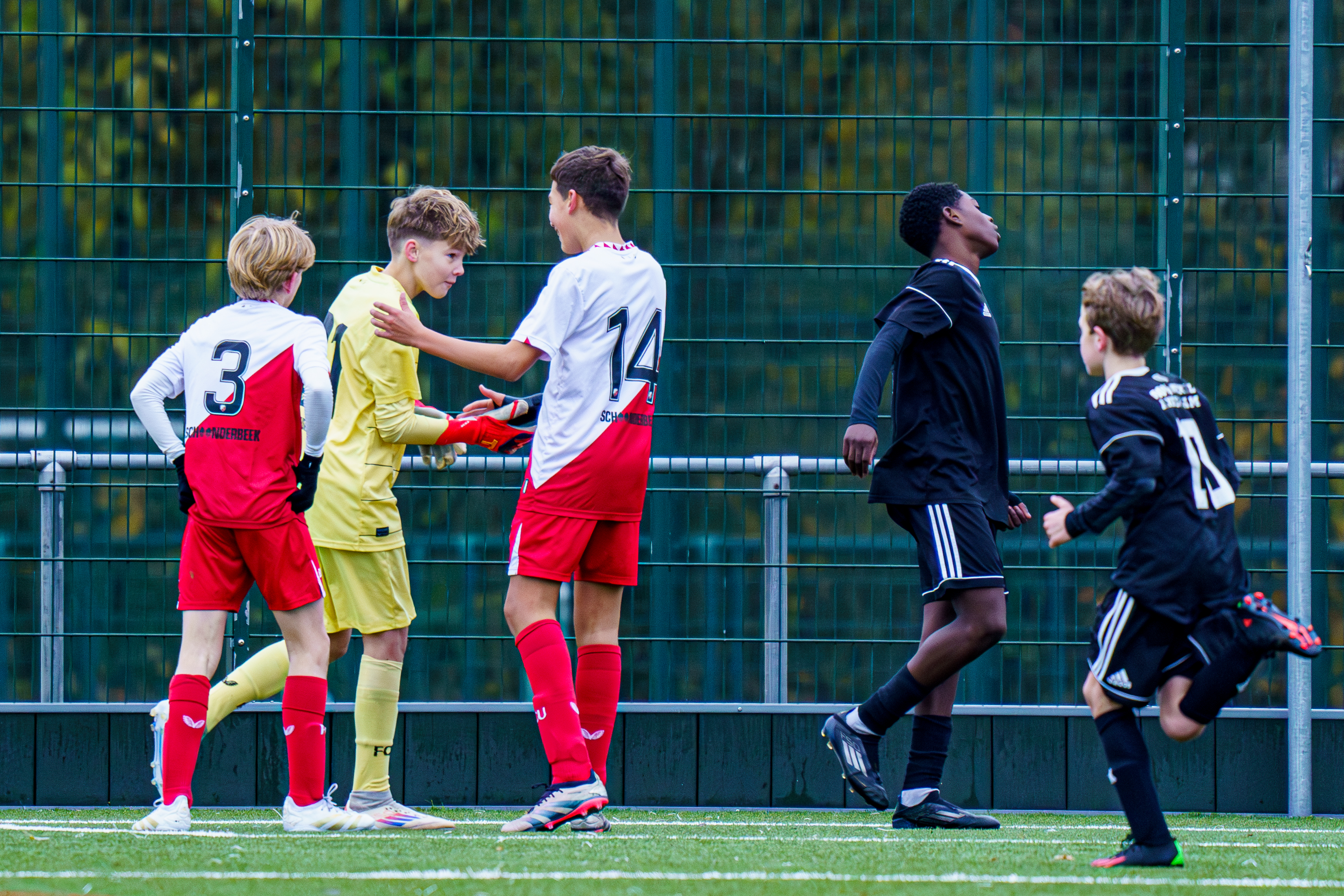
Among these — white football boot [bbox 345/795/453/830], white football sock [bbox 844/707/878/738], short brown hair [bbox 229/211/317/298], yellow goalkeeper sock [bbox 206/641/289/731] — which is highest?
short brown hair [bbox 229/211/317/298]

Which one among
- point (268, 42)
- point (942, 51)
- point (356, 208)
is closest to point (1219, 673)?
point (942, 51)

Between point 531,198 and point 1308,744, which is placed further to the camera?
point 531,198

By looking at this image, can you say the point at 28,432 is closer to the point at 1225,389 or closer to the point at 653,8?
the point at 653,8

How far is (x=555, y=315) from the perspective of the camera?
3.92 meters

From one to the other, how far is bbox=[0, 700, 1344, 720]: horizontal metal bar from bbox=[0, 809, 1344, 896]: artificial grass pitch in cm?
96

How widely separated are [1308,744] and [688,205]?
301 centimetres

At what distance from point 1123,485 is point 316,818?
225 cm

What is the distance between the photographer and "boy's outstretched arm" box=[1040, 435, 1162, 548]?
3.32 m

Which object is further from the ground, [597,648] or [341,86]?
[341,86]

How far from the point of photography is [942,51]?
593 centimetres

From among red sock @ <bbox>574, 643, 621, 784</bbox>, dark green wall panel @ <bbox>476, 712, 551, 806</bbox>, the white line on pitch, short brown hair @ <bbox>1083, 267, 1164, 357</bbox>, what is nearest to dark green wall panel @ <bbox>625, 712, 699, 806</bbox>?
dark green wall panel @ <bbox>476, 712, 551, 806</bbox>

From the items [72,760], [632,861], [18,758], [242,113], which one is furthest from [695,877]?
[242,113]

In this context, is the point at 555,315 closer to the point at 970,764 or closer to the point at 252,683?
the point at 252,683

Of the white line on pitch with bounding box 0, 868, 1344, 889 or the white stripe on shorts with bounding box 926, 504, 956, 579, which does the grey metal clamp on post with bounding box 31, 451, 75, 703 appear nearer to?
the white line on pitch with bounding box 0, 868, 1344, 889
